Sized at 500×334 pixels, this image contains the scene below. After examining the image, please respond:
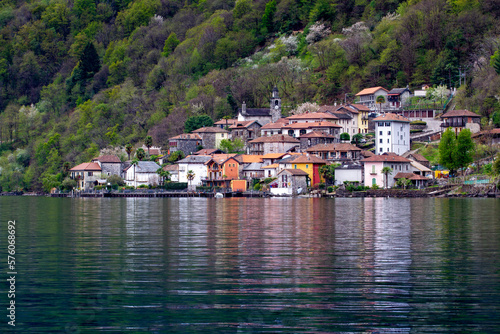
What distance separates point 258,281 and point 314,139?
8346cm

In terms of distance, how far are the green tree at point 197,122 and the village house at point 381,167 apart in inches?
1543

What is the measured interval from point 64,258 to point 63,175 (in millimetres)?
99846

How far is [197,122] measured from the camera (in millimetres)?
118875

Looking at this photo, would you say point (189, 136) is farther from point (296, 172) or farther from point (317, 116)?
point (296, 172)

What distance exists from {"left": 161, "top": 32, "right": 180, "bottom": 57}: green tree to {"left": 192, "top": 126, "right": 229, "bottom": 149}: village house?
61.7 meters

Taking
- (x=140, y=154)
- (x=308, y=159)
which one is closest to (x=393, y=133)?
(x=308, y=159)

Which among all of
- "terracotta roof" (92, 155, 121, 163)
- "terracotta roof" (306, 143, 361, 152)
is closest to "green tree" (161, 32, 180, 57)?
"terracotta roof" (92, 155, 121, 163)

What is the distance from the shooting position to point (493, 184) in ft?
243

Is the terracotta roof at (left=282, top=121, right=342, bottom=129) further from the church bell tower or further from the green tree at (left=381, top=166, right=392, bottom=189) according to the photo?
the green tree at (left=381, top=166, right=392, bottom=189)

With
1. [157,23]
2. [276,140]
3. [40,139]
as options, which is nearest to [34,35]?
[157,23]

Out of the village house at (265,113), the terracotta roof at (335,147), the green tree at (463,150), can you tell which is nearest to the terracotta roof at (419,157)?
the terracotta roof at (335,147)

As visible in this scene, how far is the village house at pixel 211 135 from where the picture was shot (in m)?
114

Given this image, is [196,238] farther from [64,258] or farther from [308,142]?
[308,142]

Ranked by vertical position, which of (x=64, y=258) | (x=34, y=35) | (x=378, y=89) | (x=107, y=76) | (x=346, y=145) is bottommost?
(x=64, y=258)
